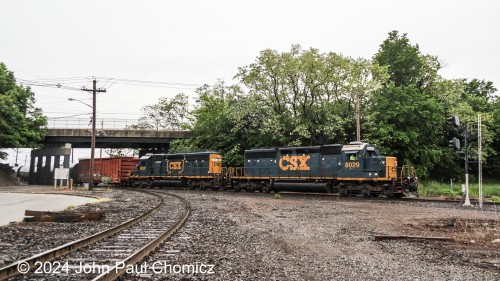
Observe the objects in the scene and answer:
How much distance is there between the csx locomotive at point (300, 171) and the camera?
876 inches

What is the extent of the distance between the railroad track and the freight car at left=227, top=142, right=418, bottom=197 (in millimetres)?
15505

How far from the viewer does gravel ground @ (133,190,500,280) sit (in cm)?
587

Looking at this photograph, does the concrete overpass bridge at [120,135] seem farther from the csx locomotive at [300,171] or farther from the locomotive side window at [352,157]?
the locomotive side window at [352,157]

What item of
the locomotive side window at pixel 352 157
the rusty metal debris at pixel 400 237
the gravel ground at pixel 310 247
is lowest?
the gravel ground at pixel 310 247

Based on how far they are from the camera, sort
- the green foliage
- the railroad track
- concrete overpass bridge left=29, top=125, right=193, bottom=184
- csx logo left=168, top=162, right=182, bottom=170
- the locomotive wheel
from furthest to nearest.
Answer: concrete overpass bridge left=29, top=125, right=193, bottom=184 < csx logo left=168, top=162, right=182, bottom=170 < the green foliage < the locomotive wheel < the railroad track

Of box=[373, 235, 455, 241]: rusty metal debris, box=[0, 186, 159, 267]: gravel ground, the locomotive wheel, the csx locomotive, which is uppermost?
the csx locomotive

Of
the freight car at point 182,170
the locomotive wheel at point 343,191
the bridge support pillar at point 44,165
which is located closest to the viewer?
the locomotive wheel at point 343,191

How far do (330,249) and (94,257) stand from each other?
453cm

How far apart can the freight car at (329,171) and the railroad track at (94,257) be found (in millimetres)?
15505

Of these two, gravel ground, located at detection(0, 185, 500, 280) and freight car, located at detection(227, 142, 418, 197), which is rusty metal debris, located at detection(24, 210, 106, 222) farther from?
freight car, located at detection(227, 142, 418, 197)

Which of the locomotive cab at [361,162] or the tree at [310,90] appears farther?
the tree at [310,90]

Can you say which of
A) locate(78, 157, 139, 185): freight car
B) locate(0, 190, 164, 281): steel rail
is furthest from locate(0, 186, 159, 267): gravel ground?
locate(78, 157, 139, 185): freight car

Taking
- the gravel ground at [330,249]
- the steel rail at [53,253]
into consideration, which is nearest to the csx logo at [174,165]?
the gravel ground at [330,249]

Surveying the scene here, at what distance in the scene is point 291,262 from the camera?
6586 mm
